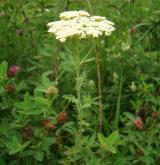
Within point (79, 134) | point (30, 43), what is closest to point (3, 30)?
point (30, 43)

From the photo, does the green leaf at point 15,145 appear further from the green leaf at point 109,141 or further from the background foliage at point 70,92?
the green leaf at point 109,141

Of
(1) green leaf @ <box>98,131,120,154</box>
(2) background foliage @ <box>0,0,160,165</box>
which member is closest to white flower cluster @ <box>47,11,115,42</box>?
(2) background foliage @ <box>0,0,160,165</box>

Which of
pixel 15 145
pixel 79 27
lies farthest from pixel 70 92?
pixel 79 27

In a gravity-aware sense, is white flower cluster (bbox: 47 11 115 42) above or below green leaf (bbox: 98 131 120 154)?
above

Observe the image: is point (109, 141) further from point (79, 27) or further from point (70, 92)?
point (70, 92)

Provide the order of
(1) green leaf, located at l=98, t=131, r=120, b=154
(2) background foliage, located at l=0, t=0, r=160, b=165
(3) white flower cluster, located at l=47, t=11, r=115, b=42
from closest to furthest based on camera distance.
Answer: (3) white flower cluster, located at l=47, t=11, r=115, b=42
(1) green leaf, located at l=98, t=131, r=120, b=154
(2) background foliage, located at l=0, t=0, r=160, b=165

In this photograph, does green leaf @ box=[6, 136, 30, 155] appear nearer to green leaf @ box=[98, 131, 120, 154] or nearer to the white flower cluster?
green leaf @ box=[98, 131, 120, 154]

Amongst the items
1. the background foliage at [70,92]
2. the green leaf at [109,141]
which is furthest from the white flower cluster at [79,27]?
the green leaf at [109,141]
